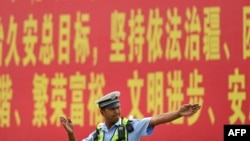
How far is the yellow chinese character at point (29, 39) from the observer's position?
3906mm

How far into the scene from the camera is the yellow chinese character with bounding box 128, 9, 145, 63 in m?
3.71

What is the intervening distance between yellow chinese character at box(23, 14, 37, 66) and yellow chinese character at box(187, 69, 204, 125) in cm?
106

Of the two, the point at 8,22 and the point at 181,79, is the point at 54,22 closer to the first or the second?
the point at 8,22

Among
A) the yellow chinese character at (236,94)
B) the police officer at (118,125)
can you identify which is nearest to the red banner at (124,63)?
the yellow chinese character at (236,94)

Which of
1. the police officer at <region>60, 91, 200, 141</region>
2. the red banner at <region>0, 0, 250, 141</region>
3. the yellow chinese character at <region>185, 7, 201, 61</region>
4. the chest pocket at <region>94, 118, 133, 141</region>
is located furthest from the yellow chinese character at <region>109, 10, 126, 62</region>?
the chest pocket at <region>94, 118, 133, 141</region>

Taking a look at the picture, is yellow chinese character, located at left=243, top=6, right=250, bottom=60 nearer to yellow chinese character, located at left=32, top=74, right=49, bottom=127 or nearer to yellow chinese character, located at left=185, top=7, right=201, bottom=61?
yellow chinese character, located at left=185, top=7, right=201, bottom=61

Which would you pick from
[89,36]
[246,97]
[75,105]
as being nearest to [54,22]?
[89,36]

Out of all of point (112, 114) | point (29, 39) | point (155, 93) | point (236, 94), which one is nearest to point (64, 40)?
point (29, 39)

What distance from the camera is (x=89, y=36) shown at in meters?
3.82

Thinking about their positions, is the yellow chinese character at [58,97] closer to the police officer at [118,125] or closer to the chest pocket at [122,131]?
the police officer at [118,125]

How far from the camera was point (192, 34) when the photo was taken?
11.9 feet

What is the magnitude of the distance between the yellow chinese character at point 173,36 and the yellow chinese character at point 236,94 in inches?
14.2

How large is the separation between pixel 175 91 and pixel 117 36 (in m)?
0.52

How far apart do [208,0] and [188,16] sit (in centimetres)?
16
